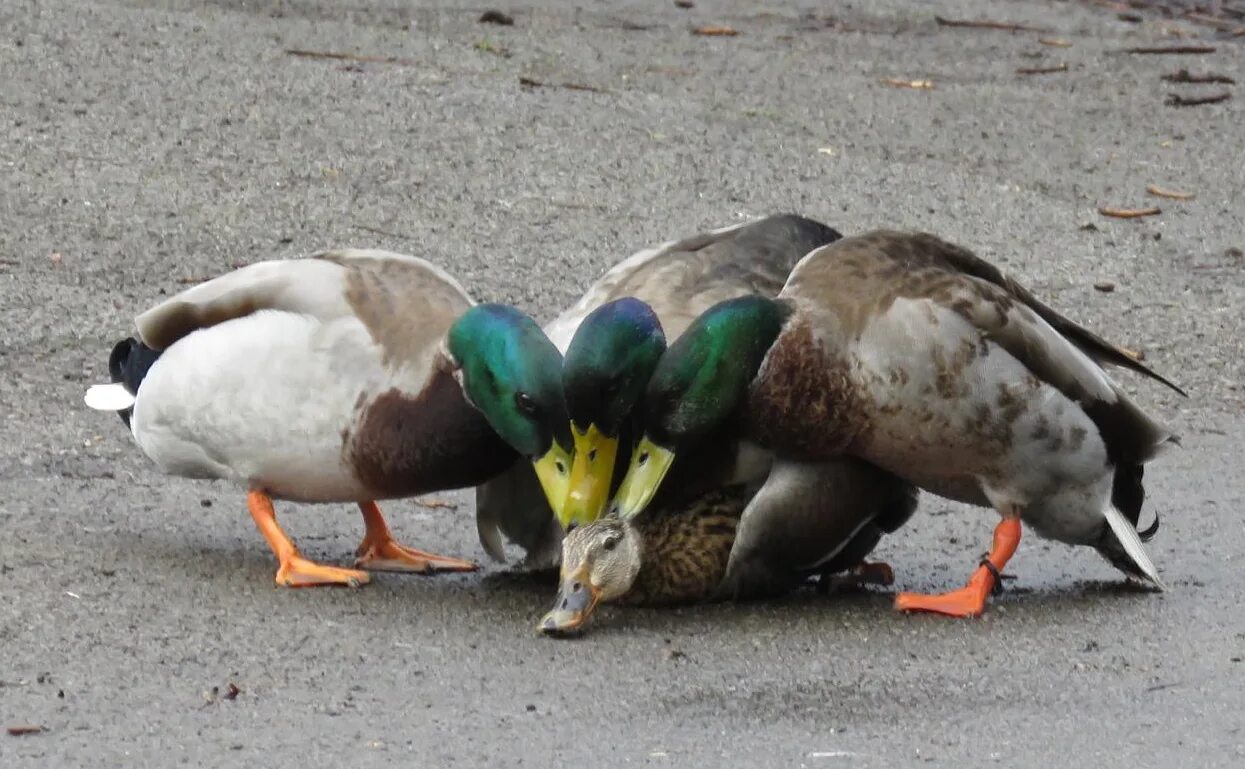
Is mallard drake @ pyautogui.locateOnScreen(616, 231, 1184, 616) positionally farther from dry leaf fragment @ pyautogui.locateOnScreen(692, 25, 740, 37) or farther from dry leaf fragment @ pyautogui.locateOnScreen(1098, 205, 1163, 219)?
dry leaf fragment @ pyautogui.locateOnScreen(692, 25, 740, 37)

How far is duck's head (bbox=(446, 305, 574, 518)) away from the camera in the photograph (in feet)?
17.1

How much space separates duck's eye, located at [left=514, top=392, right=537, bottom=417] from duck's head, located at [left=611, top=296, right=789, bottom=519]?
0.28 m

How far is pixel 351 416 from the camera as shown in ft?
18.0

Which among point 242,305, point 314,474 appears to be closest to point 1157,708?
point 314,474

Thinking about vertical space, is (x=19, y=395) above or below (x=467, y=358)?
below

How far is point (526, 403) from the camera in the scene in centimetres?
523

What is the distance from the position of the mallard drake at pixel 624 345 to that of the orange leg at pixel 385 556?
0.63ft

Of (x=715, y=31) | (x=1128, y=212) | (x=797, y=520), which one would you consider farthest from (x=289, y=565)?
(x=715, y=31)

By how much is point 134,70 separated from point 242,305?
4.75 metres

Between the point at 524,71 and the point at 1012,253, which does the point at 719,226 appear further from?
the point at 524,71

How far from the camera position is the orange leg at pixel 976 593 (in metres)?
5.57

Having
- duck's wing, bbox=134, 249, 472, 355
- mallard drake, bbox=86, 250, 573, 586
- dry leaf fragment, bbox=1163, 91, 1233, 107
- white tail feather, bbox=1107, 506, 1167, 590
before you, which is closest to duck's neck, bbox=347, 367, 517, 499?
mallard drake, bbox=86, 250, 573, 586

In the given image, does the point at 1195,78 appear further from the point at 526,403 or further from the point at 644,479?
the point at 526,403

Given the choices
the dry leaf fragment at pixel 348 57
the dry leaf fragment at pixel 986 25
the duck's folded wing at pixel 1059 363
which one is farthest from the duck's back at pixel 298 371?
the dry leaf fragment at pixel 986 25
